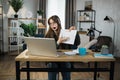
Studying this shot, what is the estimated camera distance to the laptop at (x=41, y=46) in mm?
2285

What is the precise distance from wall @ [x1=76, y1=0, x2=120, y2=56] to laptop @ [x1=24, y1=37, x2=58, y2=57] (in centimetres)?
405

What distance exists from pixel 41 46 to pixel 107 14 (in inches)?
163

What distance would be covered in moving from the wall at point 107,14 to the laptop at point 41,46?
4.05 metres

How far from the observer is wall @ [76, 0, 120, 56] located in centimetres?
596

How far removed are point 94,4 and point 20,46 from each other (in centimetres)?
270

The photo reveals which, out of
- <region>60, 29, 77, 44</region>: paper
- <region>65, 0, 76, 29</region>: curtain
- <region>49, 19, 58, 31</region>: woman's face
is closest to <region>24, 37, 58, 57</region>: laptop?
<region>60, 29, 77, 44</region>: paper

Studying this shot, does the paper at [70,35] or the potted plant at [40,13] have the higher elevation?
the potted plant at [40,13]

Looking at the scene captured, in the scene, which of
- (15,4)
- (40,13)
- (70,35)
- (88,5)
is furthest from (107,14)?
(70,35)

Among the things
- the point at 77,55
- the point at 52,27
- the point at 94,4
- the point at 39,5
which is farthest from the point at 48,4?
the point at 77,55

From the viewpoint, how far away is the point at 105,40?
5.35 metres

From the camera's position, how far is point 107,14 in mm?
6066

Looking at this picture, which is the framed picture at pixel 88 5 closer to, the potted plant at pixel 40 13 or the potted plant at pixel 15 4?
the potted plant at pixel 40 13

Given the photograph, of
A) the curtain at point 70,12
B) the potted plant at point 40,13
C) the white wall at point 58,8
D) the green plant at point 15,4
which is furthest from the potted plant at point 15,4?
the curtain at point 70,12

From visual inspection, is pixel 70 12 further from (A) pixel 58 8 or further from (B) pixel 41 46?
(B) pixel 41 46
